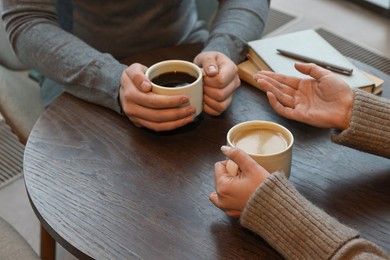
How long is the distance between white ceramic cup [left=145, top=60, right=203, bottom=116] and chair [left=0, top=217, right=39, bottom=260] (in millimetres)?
358

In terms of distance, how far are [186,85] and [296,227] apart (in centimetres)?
33

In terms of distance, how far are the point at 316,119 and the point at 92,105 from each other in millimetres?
442

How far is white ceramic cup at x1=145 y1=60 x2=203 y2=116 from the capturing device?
3.00 feet

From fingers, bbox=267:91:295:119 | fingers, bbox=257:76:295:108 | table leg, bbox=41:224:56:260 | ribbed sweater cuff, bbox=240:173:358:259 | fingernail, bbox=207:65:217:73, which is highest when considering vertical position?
fingernail, bbox=207:65:217:73

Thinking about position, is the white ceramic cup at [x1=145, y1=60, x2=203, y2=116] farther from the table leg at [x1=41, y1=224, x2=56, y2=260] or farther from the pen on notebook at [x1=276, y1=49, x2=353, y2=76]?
the table leg at [x1=41, y1=224, x2=56, y2=260]

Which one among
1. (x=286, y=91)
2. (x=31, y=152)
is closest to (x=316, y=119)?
(x=286, y=91)

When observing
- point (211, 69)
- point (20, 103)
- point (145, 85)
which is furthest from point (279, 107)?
point (20, 103)

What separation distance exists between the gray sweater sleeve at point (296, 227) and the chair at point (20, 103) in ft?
2.22

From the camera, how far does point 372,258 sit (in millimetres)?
695

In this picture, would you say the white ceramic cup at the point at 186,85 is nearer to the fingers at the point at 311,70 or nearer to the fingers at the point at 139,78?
the fingers at the point at 139,78

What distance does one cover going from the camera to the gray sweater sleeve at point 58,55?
1.05m

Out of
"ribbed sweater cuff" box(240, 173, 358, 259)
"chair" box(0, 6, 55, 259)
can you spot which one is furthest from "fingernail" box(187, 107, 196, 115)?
"chair" box(0, 6, 55, 259)

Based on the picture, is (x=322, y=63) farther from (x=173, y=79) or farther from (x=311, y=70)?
(x=173, y=79)

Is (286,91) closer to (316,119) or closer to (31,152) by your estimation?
(316,119)
